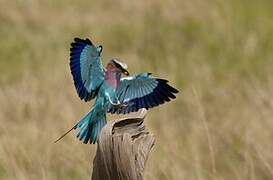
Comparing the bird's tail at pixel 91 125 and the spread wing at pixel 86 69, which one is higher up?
the spread wing at pixel 86 69

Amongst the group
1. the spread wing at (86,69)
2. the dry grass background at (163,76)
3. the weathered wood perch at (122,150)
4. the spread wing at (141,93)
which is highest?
the dry grass background at (163,76)

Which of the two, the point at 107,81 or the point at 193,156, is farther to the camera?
the point at 193,156

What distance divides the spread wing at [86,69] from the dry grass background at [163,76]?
142cm

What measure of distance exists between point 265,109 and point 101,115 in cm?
277

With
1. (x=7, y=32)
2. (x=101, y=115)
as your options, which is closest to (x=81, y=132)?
(x=101, y=115)

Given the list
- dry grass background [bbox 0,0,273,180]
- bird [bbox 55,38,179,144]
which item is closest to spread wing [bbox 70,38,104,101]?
bird [bbox 55,38,179,144]

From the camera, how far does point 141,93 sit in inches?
73.8

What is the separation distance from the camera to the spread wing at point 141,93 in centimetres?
187

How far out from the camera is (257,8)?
7.38m

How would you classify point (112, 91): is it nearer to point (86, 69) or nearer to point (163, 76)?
point (86, 69)

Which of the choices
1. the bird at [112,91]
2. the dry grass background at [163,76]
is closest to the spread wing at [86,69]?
the bird at [112,91]

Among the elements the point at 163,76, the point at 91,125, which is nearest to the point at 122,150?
the point at 91,125

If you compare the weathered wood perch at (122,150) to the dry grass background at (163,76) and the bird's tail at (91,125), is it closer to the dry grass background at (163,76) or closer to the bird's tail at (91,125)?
the bird's tail at (91,125)

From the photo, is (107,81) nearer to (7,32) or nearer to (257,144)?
(257,144)
